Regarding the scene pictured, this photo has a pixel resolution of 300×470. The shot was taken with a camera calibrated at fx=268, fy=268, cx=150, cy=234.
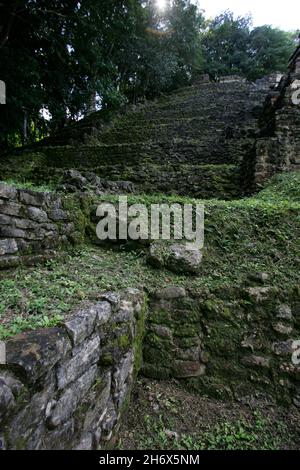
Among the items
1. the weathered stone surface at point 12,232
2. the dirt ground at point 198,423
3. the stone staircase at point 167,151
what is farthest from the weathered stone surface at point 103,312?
the stone staircase at point 167,151

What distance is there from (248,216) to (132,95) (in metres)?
15.4

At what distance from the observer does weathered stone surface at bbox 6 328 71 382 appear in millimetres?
1129

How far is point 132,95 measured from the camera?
52.9 ft

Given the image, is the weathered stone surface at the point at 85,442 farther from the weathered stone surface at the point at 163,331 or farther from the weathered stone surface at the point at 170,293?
the weathered stone surface at the point at 170,293

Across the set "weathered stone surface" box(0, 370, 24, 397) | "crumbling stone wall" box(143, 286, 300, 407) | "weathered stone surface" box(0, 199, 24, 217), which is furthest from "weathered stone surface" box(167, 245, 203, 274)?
"weathered stone surface" box(0, 370, 24, 397)

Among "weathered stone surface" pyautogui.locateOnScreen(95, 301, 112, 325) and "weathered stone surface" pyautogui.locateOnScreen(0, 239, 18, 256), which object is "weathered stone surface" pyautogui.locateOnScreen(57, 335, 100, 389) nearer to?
"weathered stone surface" pyautogui.locateOnScreen(95, 301, 112, 325)

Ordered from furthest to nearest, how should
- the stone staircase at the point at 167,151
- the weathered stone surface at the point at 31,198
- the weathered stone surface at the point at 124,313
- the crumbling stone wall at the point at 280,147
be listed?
1. the stone staircase at the point at 167,151
2. the crumbling stone wall at the point at 280,147
3. the weathered stone surface at the point at 31,198
4. the weathered stone surface at the point at 124,313

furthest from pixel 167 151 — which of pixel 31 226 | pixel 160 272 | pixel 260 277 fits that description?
pixel 31 226

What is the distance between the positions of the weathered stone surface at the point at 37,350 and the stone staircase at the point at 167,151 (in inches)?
165

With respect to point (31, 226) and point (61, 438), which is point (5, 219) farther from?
point (61, 438)

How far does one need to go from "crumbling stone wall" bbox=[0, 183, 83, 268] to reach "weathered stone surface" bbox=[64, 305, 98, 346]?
2.78 ft

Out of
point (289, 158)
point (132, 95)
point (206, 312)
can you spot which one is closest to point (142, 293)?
point (206, 312)

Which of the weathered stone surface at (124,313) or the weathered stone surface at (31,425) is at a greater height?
the weathered stone surface at (124,313)

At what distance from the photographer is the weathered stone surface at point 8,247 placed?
6.70ft
